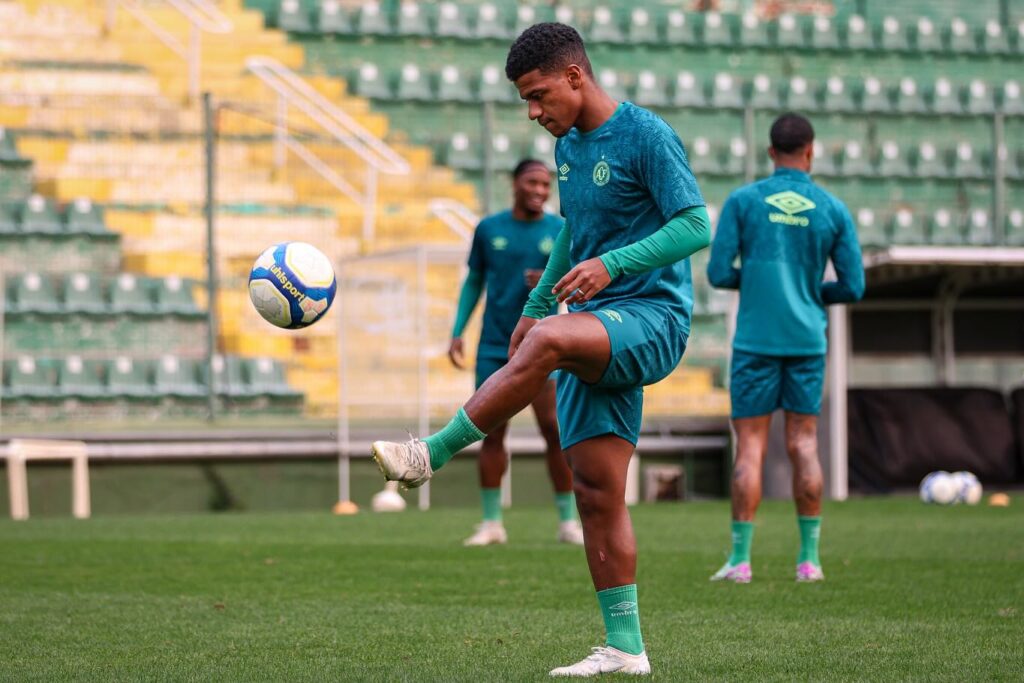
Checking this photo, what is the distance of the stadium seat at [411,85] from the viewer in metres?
20.0

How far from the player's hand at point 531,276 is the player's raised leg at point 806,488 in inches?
85.8

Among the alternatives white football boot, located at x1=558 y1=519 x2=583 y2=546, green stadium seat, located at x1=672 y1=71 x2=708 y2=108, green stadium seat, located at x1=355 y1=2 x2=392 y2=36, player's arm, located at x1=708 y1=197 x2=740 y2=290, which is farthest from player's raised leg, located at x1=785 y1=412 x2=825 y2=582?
green stadium seat, located at x1=355 y1=2 x2=392 y2=36

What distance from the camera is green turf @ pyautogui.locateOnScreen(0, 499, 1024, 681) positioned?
16.8 feet

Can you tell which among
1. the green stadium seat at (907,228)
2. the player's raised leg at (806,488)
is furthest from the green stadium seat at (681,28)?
the player's raised leg at (806,488)

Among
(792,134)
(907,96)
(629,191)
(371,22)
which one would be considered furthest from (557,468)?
(907,96)

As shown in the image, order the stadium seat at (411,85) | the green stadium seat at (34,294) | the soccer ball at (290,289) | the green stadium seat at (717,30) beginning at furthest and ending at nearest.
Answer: the green stadium seat at (717,30) < the stadium seat at (411,85) < the green stadium seat at (34,294) < the soccer ball at (290,289)

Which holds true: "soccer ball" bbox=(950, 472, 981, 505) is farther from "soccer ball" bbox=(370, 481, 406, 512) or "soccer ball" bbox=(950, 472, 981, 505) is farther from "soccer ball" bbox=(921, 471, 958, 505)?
"soccer ball" bbox=(370, 481, 406, 512)

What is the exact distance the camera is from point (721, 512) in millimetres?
12938

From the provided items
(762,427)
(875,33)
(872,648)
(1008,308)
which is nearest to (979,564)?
(762,427)

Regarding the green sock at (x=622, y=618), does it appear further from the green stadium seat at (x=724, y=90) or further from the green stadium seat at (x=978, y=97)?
the green stadium seat at (x=978, y=97)

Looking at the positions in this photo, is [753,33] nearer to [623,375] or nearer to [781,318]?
[781,318]

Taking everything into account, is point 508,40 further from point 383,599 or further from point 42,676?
point 42,676

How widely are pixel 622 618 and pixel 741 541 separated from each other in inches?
121

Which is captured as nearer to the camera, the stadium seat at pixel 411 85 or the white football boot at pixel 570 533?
the white football boot at pixel 570 533
